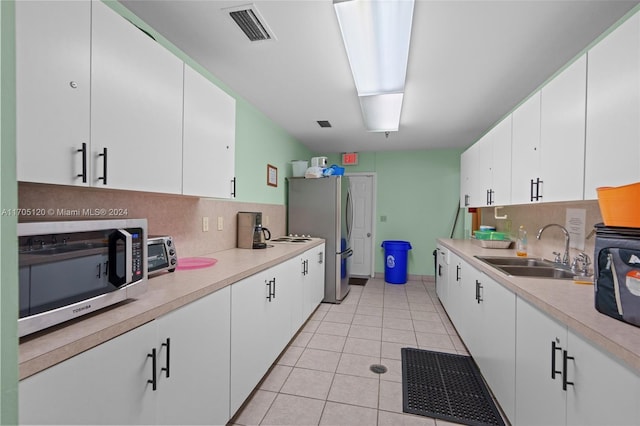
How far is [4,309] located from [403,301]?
13.4 ft

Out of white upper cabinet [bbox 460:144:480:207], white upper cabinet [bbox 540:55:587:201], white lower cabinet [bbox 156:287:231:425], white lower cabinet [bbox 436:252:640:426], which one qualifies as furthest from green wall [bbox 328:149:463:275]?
white lower cabinet [bbox 156:287:231:425]

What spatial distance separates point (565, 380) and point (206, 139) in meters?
2.21

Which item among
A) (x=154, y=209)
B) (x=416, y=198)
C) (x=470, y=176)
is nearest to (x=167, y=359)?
(x=154, y=209)

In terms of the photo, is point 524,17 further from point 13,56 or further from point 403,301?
point 403,301

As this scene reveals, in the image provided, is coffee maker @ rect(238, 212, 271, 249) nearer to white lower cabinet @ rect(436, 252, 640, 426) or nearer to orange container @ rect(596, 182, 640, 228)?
white lower cabinet @ rect(436, 252, 640, 426)

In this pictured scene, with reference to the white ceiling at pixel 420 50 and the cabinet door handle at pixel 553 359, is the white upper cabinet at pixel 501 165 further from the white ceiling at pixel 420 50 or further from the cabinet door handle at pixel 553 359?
the cabinet door handle at pixel 553 359

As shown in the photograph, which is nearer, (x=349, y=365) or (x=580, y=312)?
(x=580, y=312)

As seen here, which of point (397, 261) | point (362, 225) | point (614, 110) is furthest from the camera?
point (362, 225)

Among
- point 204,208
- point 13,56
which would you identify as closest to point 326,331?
point 204,208

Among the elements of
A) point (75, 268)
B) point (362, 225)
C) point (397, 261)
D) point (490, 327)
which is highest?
point (75, 268)

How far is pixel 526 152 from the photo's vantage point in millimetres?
2135

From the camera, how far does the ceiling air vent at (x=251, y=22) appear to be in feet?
5.27

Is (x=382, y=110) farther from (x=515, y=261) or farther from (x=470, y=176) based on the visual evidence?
(x=515, y=261)

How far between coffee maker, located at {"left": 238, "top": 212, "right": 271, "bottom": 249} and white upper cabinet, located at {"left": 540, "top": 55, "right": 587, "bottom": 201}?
2313 millimetres
